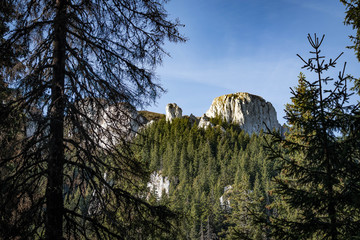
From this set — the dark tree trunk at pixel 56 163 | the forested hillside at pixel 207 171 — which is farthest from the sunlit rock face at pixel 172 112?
the dark tree trunk at pixel 56 163

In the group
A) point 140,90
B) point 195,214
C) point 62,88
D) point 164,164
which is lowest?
Result: point 195,214

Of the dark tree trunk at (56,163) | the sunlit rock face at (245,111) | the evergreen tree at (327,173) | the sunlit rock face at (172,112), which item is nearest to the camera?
the dark tree trunk at (56,163)

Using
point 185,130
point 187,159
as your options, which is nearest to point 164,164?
point 187,159

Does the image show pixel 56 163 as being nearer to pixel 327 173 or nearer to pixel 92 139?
pixel 92 139

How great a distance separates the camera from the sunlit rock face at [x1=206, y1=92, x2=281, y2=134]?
397 ft

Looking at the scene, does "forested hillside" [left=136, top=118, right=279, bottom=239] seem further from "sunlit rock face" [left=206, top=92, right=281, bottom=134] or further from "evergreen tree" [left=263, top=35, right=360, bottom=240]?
"evergreen tree" [left=263, top=35, right=360, bottom=240]

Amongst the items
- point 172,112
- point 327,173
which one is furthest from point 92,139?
point 172,112

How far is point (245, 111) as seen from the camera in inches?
4803

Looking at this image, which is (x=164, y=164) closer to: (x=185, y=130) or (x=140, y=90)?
(x=185, y=130)

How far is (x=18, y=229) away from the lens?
3.17 m

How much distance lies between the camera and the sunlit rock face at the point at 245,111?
12106 centimetres

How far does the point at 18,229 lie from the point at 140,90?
2867 mm

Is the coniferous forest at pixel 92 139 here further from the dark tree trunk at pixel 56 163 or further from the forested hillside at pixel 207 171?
the forested hillside at pixel 207 171

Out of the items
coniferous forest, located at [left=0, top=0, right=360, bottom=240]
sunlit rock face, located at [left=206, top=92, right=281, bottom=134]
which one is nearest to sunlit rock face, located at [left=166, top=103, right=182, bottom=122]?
sunlit rock face, located at [left=206, top=92, right=281, bottom=134]
